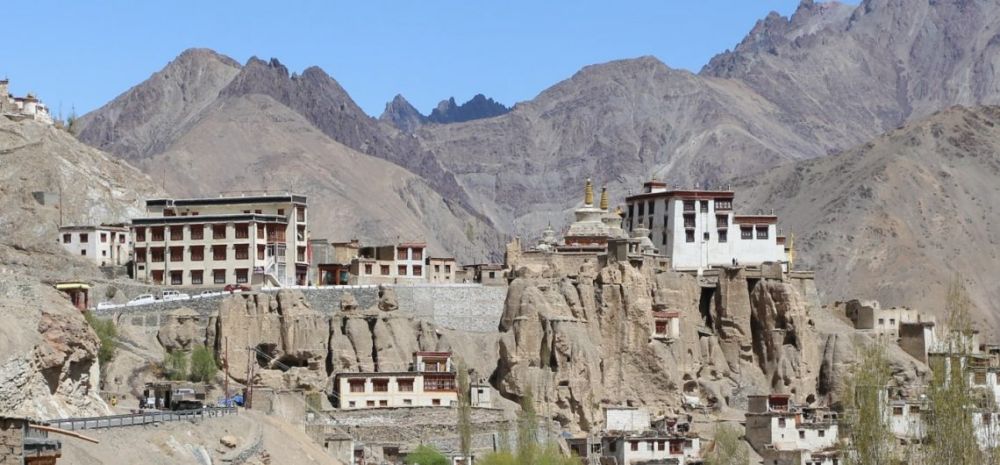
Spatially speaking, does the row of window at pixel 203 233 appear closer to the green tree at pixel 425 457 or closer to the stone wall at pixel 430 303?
the stone wall at pixel 430 303

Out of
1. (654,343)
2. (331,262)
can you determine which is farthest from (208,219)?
(654,343)

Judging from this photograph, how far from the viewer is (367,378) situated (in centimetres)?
8594

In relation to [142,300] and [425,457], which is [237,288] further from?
[425,457]

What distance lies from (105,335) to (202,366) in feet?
13.1

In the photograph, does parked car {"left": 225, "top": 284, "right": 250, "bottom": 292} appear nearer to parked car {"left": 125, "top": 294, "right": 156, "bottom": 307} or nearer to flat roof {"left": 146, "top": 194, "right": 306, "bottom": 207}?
parked car {"left": 125, "top": 294, "right": 156, "bottom": 307}

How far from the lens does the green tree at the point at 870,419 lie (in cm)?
6981

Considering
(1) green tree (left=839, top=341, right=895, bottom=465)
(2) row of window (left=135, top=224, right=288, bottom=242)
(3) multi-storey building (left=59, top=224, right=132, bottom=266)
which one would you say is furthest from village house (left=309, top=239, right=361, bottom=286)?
(1) green tree (left=839, top=341, right=895, bottom=465)

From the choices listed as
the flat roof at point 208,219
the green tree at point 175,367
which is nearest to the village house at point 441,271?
the flat roof at point 208,219

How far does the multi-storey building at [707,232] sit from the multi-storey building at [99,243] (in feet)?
85.8

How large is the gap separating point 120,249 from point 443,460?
33.8m

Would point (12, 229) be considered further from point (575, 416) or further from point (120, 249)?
point (575, 416)

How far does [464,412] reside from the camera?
8231 centimetres

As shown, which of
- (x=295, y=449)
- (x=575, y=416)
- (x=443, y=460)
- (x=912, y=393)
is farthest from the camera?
(x=912, y=393)

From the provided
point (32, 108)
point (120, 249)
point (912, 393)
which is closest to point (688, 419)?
point (912, 393)
